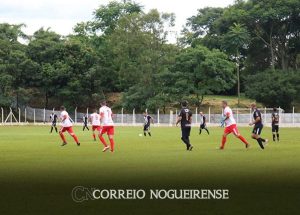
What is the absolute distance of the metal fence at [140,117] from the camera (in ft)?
252

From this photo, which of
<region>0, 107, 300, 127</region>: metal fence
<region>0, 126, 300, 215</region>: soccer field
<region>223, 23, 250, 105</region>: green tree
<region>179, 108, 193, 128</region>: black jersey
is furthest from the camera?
<region>223, 23, 250, 105</region>: green tree

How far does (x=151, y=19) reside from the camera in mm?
85125

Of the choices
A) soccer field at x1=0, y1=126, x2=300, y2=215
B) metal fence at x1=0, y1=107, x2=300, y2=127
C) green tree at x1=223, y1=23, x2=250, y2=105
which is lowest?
soccer field at x1=0, y1=126, x2=300, y2=215

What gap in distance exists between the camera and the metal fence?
252ft

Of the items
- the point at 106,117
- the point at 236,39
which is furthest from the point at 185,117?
the point at 236,39

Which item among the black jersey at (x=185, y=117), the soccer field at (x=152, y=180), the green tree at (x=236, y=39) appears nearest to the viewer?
the soccer field at (x=152, y=180)

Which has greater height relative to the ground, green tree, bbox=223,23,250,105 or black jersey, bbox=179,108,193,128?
green tree, bbox=223,23,250,105

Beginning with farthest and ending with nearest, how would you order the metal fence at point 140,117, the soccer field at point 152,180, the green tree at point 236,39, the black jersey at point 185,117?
the green tree at point 236,39
the metal fence at point 140,117
the black jersey at point 185,117
the soccer field at point 152,180

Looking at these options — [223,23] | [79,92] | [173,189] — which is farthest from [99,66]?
[173,189]

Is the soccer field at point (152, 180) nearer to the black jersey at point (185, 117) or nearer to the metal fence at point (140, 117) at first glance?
the black jersey at point (185, 117)

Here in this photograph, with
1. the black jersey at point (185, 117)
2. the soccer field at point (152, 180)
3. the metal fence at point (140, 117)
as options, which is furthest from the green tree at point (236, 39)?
the soccer field at point (152, 180)

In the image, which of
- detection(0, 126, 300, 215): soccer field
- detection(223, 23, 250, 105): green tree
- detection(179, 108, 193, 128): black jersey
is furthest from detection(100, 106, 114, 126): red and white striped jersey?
detection(223, 23, 250, 105): green tree

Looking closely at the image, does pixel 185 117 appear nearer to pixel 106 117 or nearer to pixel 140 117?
pixel 106 117

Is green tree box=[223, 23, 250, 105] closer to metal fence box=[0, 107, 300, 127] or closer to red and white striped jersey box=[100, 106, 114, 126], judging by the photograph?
metal fence box=[0, 107, 300, 127]
